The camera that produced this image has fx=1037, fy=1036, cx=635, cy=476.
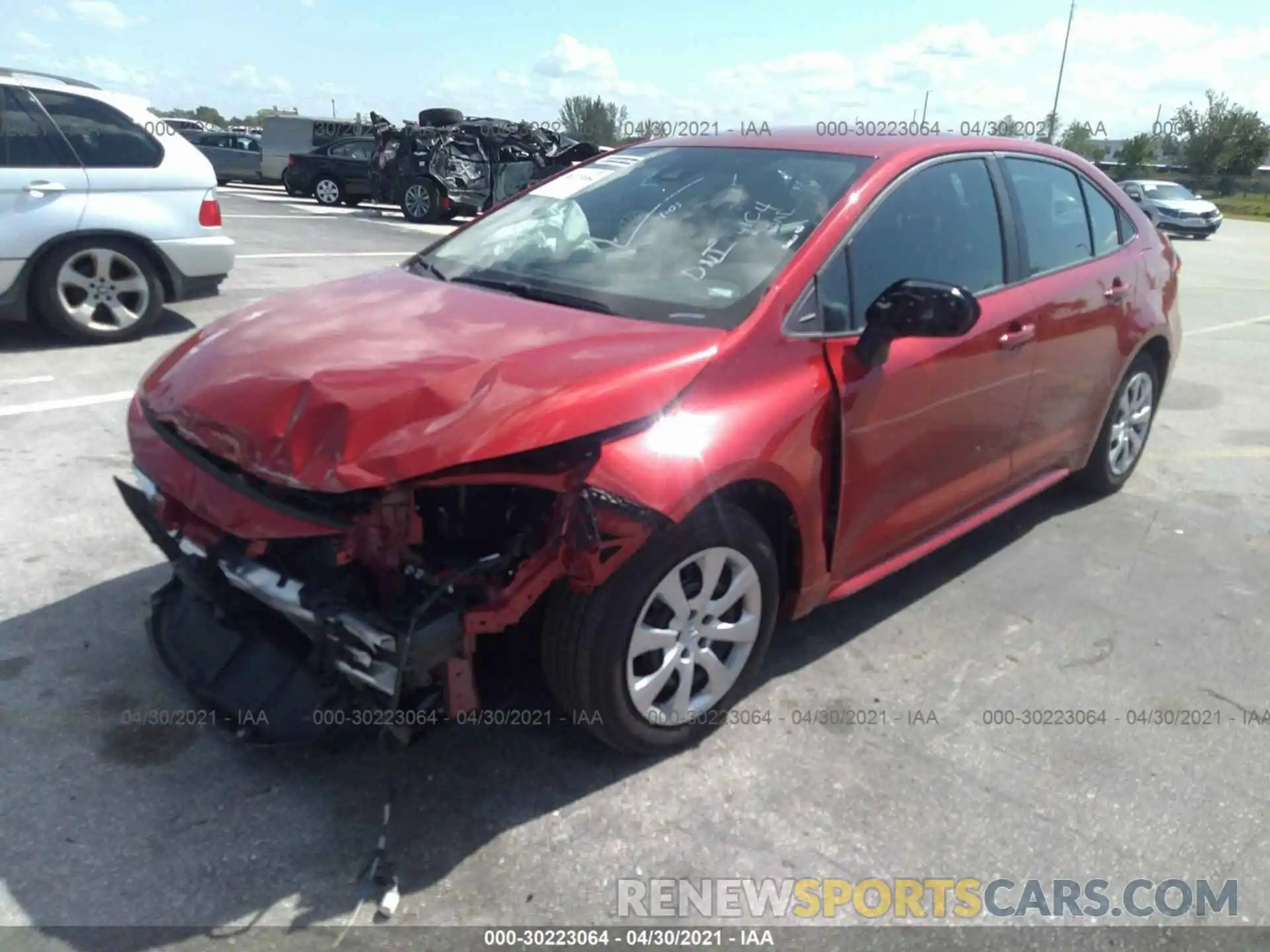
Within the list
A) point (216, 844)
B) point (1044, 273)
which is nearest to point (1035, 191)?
point (1044, 273)

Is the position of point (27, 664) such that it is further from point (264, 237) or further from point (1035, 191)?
point (264, 237)

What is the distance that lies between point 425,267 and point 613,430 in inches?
60.9

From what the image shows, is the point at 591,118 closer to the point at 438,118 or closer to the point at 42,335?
the point at 438,118

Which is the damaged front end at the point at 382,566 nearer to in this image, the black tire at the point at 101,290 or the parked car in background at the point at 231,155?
the black tire at the point at 101,290

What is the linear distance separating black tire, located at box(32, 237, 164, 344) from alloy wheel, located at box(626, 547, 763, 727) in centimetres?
574

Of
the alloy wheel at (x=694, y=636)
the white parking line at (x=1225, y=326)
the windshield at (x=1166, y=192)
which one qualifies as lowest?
the windshield at (x=1166, y=192)

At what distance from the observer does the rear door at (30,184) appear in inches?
259

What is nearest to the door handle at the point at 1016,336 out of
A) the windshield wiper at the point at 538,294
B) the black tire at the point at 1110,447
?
the black tire at the point at 1110,447

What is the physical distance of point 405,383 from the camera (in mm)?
2580

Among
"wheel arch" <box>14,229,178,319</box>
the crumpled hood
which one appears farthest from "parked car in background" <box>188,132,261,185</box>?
the crumpled hood

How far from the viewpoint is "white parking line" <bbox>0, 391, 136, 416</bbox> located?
559 cm

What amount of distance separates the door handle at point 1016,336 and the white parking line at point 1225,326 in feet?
22.8

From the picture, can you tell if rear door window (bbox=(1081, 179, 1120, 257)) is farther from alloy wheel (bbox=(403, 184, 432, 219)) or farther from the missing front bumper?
alloy wheel (bbox=(403, 184, 432, 219))

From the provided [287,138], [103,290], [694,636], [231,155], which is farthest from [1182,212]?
[694,636]
